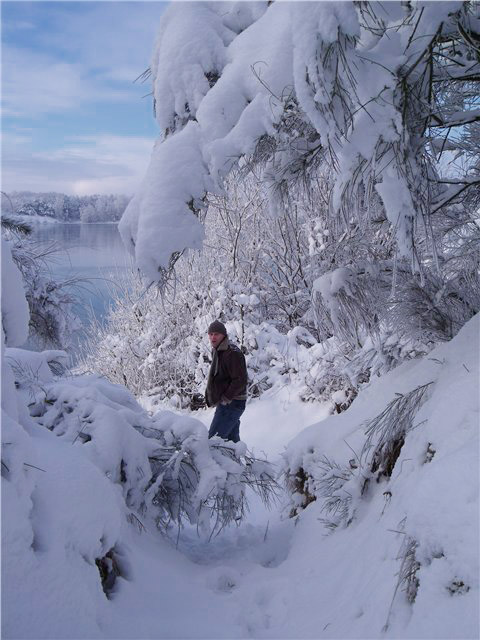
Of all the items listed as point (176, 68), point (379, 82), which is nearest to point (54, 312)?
point (176, 68)

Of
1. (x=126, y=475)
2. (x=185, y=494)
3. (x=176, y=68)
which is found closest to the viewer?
(x=176, y=68)

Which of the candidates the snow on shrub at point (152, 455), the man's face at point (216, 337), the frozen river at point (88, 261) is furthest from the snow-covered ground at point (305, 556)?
the frozen river at point (88, 261)

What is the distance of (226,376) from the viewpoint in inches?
219

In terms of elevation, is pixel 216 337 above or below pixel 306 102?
below

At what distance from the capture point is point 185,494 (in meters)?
3.66

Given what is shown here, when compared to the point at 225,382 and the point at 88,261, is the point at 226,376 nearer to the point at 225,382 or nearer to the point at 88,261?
the point at 225,382

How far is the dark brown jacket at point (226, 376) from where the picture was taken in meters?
5.51

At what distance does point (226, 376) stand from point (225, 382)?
77 mm

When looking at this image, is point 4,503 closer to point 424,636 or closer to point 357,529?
point 424,636

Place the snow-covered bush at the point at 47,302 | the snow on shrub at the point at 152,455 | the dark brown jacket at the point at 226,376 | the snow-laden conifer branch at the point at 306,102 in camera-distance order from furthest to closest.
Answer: the snow-covered bush at the point at 47,302 < the dark brown jacket at the point at 226,376 < the snow on shrub at the point at 152,455 < the snow-laden conifer branch at the point at 306,102

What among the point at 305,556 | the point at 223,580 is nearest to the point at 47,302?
the point at 223,580

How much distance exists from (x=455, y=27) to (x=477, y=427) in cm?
173

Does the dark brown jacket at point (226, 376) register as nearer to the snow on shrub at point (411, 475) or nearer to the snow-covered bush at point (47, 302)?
the snow on shrub at point (411, 475)

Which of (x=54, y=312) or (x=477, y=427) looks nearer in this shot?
(x=477, y=427)
